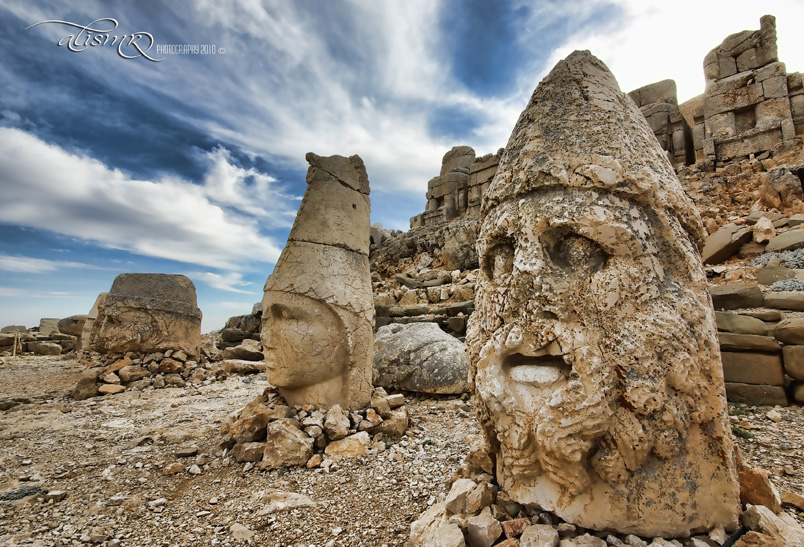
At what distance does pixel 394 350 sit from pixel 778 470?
3657 mm

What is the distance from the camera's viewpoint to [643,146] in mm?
1616

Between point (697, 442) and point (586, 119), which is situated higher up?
point (586, 119)

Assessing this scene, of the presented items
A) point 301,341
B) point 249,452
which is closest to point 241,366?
point 301,341

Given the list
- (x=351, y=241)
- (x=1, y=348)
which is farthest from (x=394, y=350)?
(x=1, y=348)

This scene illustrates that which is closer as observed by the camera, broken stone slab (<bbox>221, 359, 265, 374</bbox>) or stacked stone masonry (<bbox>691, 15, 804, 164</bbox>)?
broken stone slab (<bbox>221, 359, 265, 374</bbox>)

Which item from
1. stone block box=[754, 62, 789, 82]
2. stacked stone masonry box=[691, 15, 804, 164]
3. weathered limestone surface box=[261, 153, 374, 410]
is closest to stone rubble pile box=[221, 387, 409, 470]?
weathered limestone surface box=[261, 153, 374, 410]

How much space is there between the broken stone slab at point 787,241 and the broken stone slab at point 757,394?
11.1 ft

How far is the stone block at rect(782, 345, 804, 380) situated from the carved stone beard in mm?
2995

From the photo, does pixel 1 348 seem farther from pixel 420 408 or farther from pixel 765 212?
pixel 765 212

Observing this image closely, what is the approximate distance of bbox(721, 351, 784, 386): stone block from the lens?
3350mm

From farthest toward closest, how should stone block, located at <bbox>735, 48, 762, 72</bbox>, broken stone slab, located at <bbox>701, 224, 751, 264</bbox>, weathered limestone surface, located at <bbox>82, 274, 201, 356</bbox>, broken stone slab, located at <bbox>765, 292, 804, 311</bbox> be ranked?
stone block, located at <bbox>735, 48, 762, 72</bbox>, weathered limestone surface, located at <bbox>82, 274, 201, 356</bbox>, broken stone slab, located at <bbox>701, 224, 751, 264</bbox>, broken stone slab, located at <bbox>765, 292, 804, 311</bbox>

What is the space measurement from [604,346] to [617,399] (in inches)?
7.3

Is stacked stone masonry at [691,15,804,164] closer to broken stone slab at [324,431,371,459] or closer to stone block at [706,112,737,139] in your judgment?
stone block at [706,112,737,139]

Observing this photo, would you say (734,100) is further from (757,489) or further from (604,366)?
(604,366)
